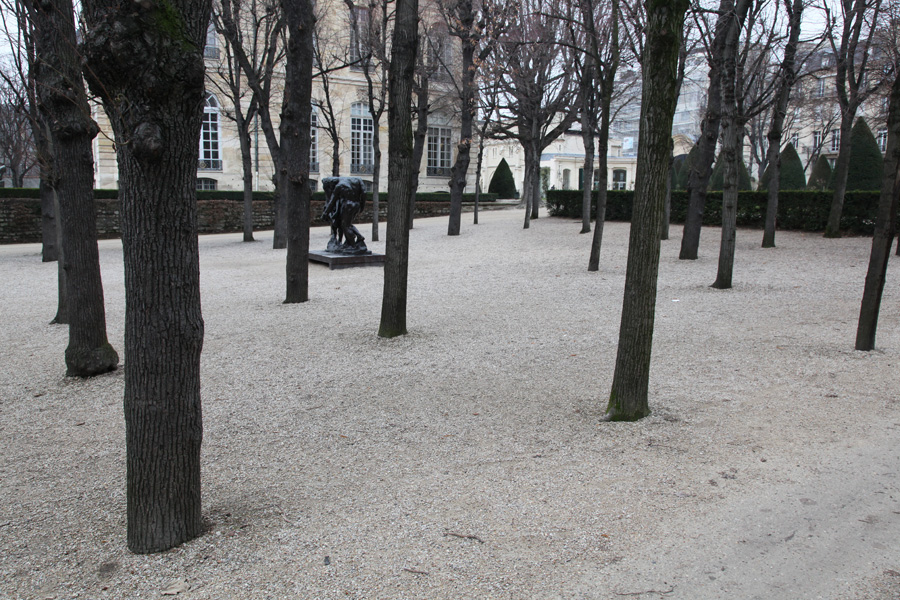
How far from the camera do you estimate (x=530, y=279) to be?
11961 millimetres

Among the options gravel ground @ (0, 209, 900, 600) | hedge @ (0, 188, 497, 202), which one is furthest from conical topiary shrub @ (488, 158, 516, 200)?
gravel ground @ (0, 209, 900, 600)

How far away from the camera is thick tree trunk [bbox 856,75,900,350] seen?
5.66m

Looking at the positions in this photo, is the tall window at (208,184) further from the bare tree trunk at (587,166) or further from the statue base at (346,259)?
the bare tree trunk at (587,166)

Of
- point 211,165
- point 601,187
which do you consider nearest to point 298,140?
point 601,187

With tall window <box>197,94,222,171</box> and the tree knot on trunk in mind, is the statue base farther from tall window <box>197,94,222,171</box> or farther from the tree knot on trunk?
tall window <box>197,94,222,171</box>

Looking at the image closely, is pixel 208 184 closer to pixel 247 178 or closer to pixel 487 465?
pixel 247 178

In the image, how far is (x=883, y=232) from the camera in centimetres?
565

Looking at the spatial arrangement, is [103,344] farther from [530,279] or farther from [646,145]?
[530,279]

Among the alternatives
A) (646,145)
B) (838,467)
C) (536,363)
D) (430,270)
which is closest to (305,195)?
(430,270)

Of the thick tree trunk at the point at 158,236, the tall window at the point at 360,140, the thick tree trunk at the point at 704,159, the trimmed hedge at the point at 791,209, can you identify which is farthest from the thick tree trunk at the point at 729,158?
the tall window at the point at 360,140

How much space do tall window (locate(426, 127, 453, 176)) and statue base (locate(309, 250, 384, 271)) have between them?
24.5 m

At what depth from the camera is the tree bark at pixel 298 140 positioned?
9281 mm

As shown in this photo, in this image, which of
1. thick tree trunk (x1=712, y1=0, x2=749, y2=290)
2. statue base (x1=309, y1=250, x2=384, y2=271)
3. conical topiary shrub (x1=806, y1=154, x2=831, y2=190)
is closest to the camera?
thick tree trunk (x1=712, y1=0, x2=749, y2=290)

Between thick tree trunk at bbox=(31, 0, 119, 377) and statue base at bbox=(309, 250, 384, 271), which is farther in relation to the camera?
statue base at bbox=(309, 250, 384, 271)
